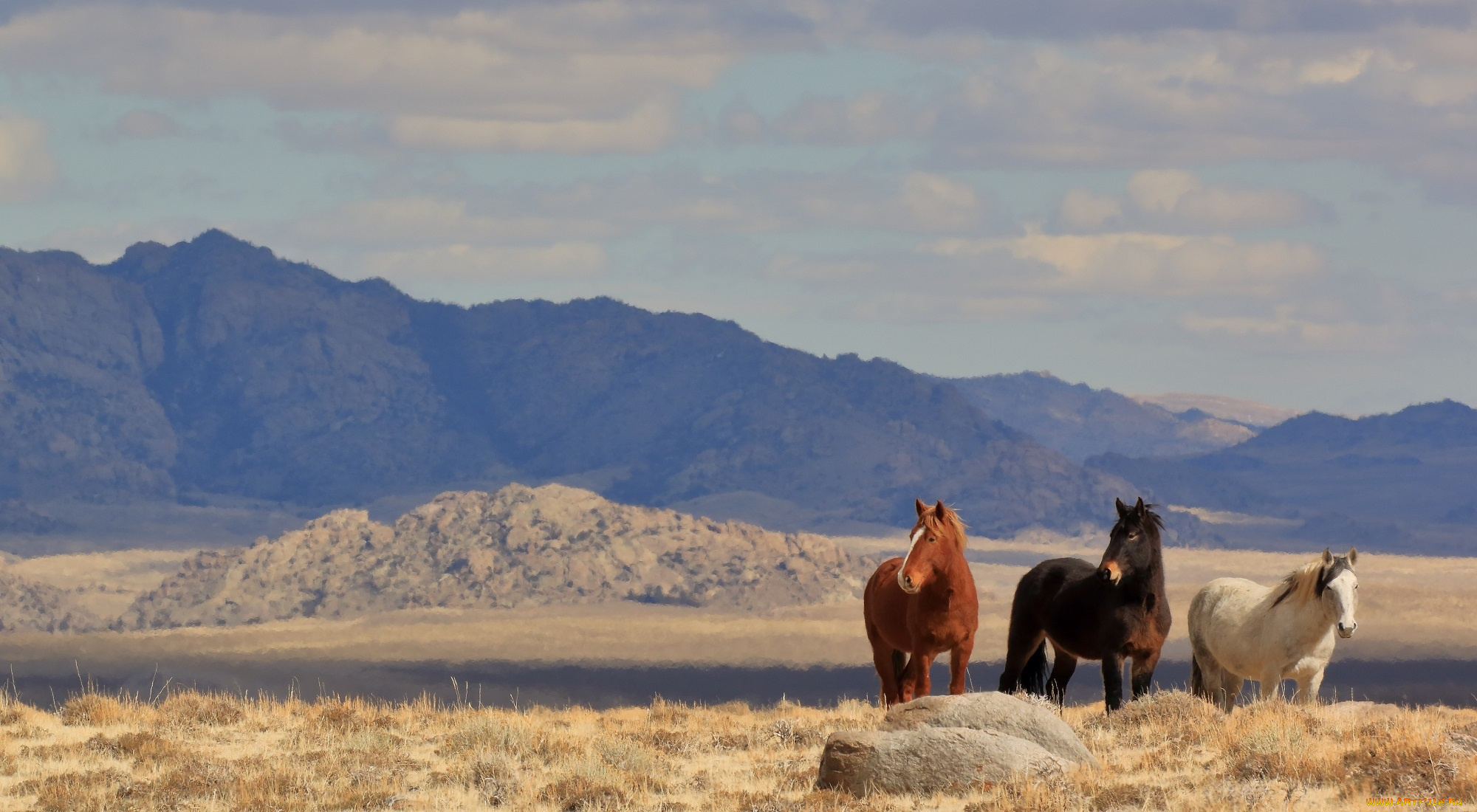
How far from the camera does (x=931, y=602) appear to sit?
21156 millimetres

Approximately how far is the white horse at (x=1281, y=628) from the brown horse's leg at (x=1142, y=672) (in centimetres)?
83

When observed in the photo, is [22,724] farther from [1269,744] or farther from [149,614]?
[149,614]

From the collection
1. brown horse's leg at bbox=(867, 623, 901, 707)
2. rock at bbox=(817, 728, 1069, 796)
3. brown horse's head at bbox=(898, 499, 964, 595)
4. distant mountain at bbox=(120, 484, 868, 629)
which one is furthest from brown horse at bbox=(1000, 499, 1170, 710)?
distant mountain at bbox=(120, 484, 868, 629)

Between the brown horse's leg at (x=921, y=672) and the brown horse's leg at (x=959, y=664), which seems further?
the brown horse's leg at (x=921, y=672)

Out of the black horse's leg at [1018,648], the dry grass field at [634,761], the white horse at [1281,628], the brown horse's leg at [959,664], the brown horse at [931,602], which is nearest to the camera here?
the dry grass field at [634,761]

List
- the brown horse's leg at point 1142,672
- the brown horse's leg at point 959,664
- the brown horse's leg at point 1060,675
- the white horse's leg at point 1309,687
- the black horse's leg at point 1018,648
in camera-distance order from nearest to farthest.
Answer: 1. the brown horse's leg at point 959,664
2. the white horse's leg at point 1309,687
3. the brown horse's leg at point 1142,672
4. the black horse's leg at point 1018,648
5. the brown horse's leg at point 1060,675

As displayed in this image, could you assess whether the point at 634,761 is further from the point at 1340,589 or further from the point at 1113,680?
the point at 1340,589

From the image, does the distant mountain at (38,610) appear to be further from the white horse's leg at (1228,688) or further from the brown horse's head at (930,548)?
the brown horse's head at (930,548)

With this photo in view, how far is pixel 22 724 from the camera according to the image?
932 inches

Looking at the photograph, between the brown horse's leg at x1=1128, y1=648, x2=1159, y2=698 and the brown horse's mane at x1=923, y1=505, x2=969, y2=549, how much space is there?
273 centimetres

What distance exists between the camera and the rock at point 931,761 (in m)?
17.6

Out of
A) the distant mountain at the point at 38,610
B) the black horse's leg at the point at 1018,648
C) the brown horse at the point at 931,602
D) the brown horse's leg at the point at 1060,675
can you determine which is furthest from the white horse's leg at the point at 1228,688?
the distant mountain at the point at 38,610

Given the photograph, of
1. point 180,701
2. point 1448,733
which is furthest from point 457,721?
point 1448,733

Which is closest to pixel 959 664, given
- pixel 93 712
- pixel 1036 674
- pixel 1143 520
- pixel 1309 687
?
pixel 1143 520
